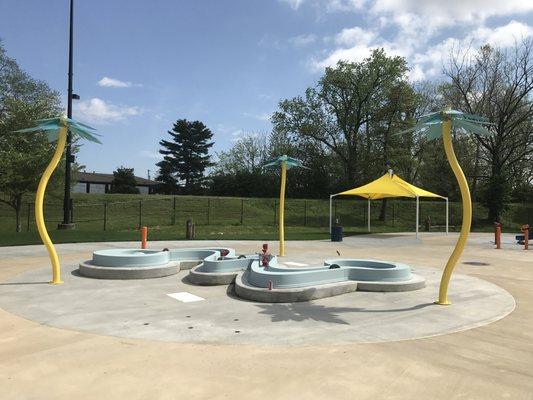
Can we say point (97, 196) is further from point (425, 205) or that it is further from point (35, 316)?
point (35, 316)

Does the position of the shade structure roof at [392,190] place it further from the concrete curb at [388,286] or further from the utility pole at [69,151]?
the concrete curb at [388,286]

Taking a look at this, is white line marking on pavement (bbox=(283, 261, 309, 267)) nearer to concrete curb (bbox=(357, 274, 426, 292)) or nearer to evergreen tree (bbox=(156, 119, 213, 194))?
concrete curb (bbox=(357, 274, 426, 292))

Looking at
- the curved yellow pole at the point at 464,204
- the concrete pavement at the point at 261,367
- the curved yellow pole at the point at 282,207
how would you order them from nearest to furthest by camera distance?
the concrete pavement at the point at 261,367 → the curved yellow pole at the point at 464,204 → the curved yellow pole at the point at 282,207

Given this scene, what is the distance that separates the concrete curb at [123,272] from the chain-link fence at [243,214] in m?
19.4

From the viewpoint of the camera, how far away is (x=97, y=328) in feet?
22.5

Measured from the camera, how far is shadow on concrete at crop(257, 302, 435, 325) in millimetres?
7652

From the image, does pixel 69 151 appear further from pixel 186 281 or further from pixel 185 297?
pixel 185 297

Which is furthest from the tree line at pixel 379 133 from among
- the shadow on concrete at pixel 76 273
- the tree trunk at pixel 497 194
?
the shadow on concrete at pixel 76 273

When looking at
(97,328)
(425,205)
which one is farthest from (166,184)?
(97,328)

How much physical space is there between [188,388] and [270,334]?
86.1 inches

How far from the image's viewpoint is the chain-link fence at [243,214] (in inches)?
1329

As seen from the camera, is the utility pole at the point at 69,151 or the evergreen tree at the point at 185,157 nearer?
the utility pole at the point at 69,151

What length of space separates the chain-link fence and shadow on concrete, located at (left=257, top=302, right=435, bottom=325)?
23.8m

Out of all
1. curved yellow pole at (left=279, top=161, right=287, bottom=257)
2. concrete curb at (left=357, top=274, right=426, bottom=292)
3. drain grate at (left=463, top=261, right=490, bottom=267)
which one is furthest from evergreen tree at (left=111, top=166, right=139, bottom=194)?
concrete curb at (left=357, top=274, right=426, bottom=292)
